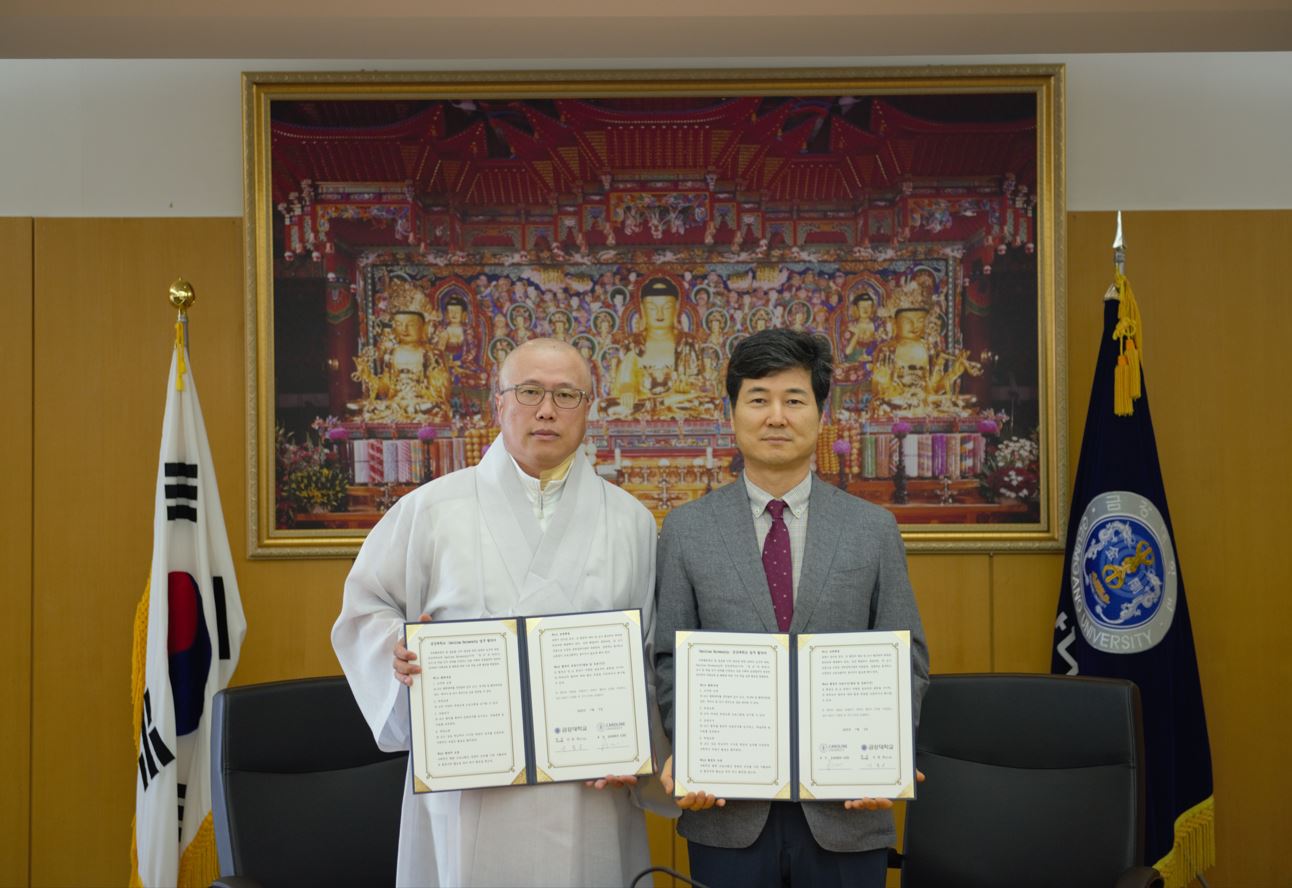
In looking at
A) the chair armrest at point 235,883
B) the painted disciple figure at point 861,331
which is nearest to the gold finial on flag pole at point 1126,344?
the painted disciple figure at point 861,331

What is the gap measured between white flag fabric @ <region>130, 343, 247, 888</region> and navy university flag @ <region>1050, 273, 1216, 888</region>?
8.74 feet

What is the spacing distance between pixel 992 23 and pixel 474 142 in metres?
1.70

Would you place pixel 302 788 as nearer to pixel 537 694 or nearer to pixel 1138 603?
pixel 537 694

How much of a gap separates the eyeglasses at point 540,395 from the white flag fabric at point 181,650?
158cm

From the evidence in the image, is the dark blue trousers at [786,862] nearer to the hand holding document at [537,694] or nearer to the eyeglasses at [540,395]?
the hand holding document at [537,694]

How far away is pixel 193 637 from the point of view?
3459mm

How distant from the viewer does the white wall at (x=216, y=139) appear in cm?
393

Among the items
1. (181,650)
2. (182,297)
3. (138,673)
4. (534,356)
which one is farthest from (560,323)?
(138,673)

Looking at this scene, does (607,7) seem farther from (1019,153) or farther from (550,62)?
(1019,153)

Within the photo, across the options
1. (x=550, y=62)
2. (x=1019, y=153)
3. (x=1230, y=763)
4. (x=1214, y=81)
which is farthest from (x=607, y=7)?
(x=1230, y=763)

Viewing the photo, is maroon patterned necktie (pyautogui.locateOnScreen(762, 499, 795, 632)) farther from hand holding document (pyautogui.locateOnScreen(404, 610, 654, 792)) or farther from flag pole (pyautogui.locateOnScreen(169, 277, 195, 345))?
flag pole (pyautogui.locateOnScreen(169, 277, 195, 345))

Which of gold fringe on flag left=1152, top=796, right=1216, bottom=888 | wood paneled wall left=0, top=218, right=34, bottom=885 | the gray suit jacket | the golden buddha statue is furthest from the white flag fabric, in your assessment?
gold fringe on flag left=1152, top=796, right=1216, bottom=888

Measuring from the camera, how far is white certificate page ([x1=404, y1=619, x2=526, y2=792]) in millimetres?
2234

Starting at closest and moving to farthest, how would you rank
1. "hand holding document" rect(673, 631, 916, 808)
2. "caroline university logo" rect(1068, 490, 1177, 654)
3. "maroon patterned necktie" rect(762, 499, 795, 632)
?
1. "hand holding document" rect(673, 631, 916, 808)
2. "maroon patterned necktie" rect(762, 499, 795, 632)
3. "caroline university logo" rect(1068, 490, 1177, 654)
